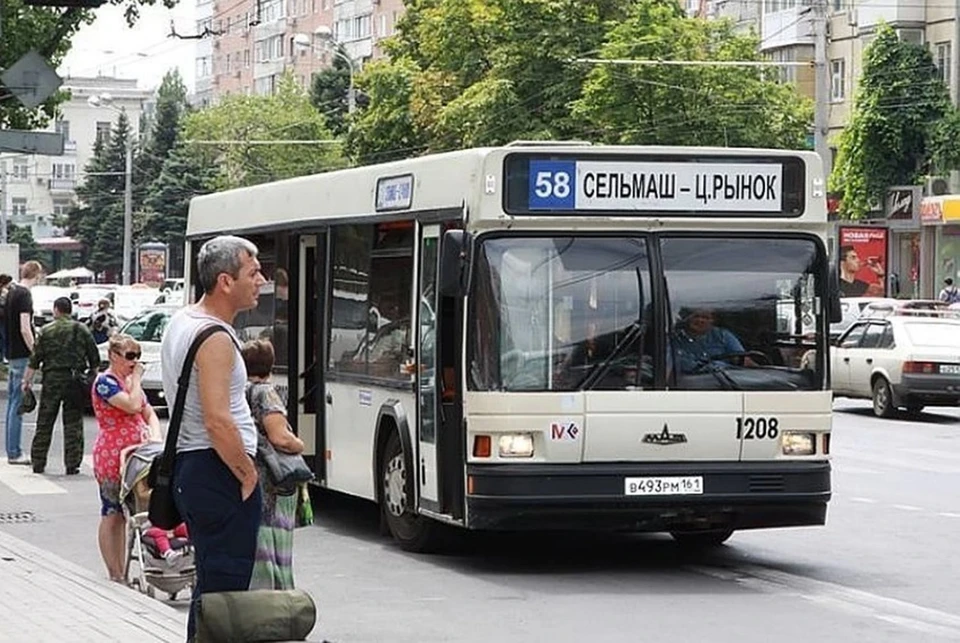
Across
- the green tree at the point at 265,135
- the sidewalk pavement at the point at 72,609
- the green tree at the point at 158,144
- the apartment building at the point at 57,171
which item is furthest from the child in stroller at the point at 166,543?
the apartment building at the point at 57,171

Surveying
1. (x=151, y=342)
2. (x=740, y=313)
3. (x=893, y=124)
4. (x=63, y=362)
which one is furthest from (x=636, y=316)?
(x=893, y=124)

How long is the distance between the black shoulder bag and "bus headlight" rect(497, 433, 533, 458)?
530 cm

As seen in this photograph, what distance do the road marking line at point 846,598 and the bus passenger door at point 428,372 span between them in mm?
1852

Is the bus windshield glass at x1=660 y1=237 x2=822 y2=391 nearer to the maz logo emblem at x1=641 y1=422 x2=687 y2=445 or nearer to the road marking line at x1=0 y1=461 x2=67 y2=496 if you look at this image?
the maz logo emblem at x1=641 y1=422 x2=687 y2=445

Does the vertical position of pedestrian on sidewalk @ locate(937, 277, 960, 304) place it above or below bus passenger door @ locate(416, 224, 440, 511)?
above

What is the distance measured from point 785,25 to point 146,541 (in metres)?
62.5

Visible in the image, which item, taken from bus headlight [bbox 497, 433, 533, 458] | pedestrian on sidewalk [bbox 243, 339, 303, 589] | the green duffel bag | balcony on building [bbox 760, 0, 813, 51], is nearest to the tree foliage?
balcony on building [bbox 760, 0, 813, 51]

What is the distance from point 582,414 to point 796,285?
1.77 metres

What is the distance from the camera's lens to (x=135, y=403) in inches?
532

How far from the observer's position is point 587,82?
57.8m

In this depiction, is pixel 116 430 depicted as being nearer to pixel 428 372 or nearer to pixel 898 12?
pixel 428 372

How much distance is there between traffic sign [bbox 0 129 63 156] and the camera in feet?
54.3

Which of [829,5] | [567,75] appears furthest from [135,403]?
[829,5]

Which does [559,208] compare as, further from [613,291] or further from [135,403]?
[135,403]
